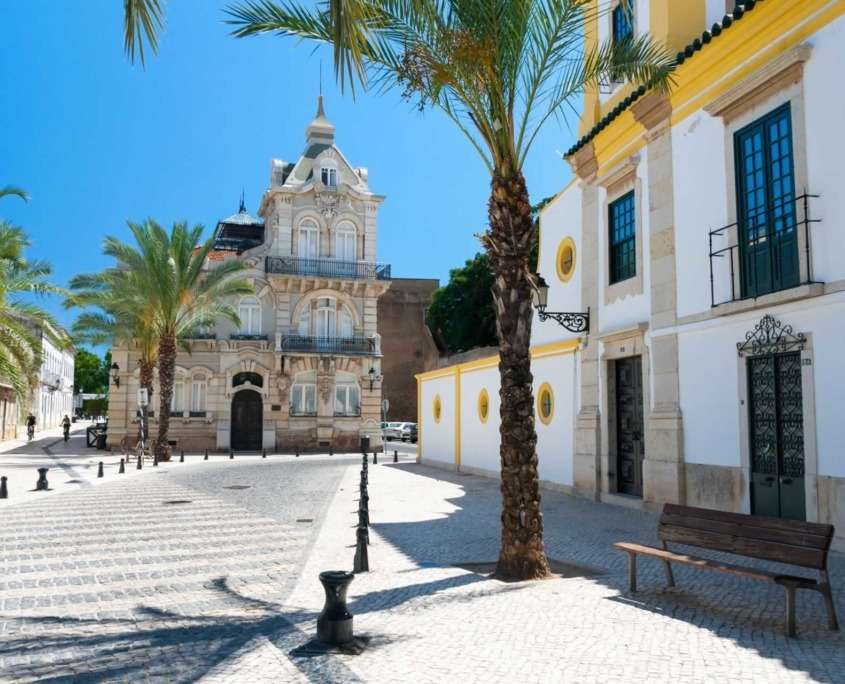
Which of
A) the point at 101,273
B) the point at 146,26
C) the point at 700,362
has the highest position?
the point at 101,273

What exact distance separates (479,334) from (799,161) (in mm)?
34592

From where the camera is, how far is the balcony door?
34.0 feet

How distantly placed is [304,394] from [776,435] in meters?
28.7

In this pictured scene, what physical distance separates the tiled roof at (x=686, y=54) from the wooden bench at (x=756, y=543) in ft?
20.9

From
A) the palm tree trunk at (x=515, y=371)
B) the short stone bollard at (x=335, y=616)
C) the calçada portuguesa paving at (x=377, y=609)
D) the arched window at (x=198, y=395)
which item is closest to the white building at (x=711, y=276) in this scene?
the calçada portuguesa paving at (x=377, y=609)

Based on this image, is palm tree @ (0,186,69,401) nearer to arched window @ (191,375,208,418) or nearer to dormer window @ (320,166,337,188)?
arched window @ (191,375,208,418)

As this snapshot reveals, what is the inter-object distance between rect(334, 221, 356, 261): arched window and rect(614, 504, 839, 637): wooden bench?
31738 millimetres

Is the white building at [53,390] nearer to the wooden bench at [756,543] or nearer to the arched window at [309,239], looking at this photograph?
the arched window at [309,239]

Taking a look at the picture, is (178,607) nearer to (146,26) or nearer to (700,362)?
(146,26)

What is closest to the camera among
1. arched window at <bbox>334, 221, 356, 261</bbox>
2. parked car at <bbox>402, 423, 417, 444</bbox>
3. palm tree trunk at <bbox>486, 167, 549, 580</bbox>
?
palm tree trunk at <bbox>486, 167, 549, 580</bbox>

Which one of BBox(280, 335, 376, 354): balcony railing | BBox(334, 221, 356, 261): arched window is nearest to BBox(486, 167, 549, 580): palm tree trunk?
BBox(280, 335, 376, 354): balcony railing

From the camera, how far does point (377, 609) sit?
22.2 feet

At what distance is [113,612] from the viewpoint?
22.1 feet

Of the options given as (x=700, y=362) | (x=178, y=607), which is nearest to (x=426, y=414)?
(x=700, y=362)
